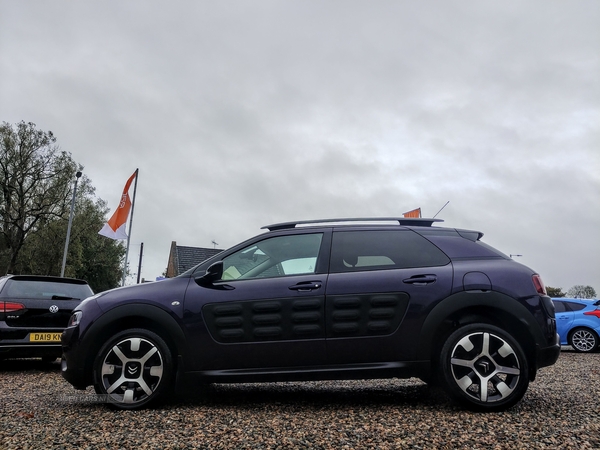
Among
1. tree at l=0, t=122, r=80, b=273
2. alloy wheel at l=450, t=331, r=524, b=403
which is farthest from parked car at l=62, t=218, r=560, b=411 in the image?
tree at l=0, t=122, r=80, b=273

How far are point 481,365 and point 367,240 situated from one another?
5.01 feet

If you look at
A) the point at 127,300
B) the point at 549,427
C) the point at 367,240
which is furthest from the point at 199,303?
the point at 549,427

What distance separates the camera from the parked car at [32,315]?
8180 millimetres

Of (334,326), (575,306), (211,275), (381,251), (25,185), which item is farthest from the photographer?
(25,185)

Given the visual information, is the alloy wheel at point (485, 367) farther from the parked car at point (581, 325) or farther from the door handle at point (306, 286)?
the parked car at point (581, 325)

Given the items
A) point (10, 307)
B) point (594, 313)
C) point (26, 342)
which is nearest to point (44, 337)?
point (26, 342)

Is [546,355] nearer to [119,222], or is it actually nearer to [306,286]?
[306,286]

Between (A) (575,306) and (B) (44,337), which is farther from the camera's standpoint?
(A) (575,306)

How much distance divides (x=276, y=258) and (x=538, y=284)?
2.41 metres

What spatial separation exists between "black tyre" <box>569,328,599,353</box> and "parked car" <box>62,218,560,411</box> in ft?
33.4

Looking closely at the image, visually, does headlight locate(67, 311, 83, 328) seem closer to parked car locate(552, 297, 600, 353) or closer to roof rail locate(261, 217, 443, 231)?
roof rail locate(261, 217, 443, 231)

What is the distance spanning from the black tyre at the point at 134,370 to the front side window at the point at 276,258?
92cm

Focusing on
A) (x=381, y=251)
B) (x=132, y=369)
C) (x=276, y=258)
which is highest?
(x=381, y=251)

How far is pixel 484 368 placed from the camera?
4762 millimetres
